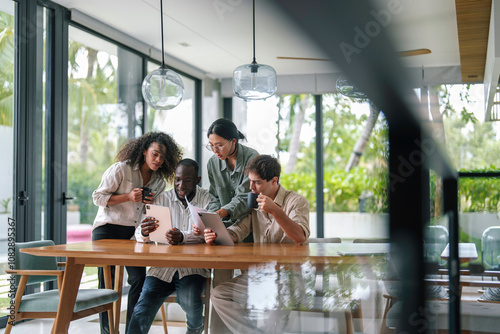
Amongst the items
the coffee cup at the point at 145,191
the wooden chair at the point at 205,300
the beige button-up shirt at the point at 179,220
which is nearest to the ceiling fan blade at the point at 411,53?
the wooden chair at the point at 205,300

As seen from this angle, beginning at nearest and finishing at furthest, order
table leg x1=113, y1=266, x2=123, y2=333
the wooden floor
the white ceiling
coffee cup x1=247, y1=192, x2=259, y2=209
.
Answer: coffee cup x1=247, y1=192, x2=259, y2=209 → table leg x1=113, y1=266, x2=123, y2=333 → the wooden floor → the white ceiling

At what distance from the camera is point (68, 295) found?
230 cm

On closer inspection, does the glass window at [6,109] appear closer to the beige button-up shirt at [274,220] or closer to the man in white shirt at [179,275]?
the man in white shirt at [179,275]

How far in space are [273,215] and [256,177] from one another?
0.21 meters

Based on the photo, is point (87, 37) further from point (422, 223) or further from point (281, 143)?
point (422, 223)

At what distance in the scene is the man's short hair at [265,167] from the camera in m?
2.21

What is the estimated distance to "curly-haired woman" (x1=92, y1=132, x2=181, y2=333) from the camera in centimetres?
280

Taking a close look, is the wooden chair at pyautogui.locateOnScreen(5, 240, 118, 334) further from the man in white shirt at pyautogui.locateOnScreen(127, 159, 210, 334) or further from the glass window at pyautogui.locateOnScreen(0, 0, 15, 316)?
the glass window at pyautogui.locateOnScreen(0, 0, 15, 316)

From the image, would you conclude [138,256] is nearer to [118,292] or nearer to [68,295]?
[68,295]

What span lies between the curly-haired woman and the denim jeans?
0.50 meters

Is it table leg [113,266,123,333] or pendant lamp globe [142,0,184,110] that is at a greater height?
pendant lamp globe [142,0,184,110]

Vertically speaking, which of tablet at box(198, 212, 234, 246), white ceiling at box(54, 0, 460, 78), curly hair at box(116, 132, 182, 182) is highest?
white ceiling at box(54, 0, 460, 78)

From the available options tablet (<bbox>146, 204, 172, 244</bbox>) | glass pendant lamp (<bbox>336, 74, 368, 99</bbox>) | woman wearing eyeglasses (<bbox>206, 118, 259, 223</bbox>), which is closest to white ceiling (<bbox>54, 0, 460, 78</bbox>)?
woman wearing eyeglasses (<bbox>206, 118, 259, 223</bbox>)

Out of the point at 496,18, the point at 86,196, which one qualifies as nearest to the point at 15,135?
the point at 86,196
